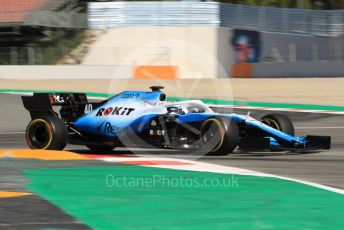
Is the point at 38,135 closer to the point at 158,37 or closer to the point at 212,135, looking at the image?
the point at 212,135

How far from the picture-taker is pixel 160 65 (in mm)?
38844

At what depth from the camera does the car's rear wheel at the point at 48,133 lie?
34.1 feet

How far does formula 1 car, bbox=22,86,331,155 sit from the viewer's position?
10.1 metres

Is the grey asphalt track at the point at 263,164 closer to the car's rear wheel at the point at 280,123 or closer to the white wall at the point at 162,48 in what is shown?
the car's rear wheel at the point at 280,123

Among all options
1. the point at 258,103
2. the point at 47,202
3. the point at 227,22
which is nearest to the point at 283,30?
the point at 227,22

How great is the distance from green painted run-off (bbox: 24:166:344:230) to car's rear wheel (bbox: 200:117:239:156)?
4.88ft

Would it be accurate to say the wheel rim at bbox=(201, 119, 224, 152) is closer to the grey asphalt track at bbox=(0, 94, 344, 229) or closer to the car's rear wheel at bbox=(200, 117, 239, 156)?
the car's rear wheel at bbox=(200, 117, 239, 156)

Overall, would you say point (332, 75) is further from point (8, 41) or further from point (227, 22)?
point (8, 41)

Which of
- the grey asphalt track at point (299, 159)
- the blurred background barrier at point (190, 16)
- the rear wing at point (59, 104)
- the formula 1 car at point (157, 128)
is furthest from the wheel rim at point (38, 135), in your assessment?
the blurred background barrier at point (190, 16)

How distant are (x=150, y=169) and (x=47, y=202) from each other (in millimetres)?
2516

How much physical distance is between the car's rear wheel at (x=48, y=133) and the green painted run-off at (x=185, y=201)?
1966 mm

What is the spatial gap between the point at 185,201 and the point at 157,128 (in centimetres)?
383

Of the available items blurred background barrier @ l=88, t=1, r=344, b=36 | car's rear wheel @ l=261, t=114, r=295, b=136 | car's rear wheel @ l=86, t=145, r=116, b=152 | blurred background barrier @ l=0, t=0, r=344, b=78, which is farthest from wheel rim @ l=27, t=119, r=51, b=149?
blurred background barrier @ l=88, t=1, r=344, b=36

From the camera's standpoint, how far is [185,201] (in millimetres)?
6539
